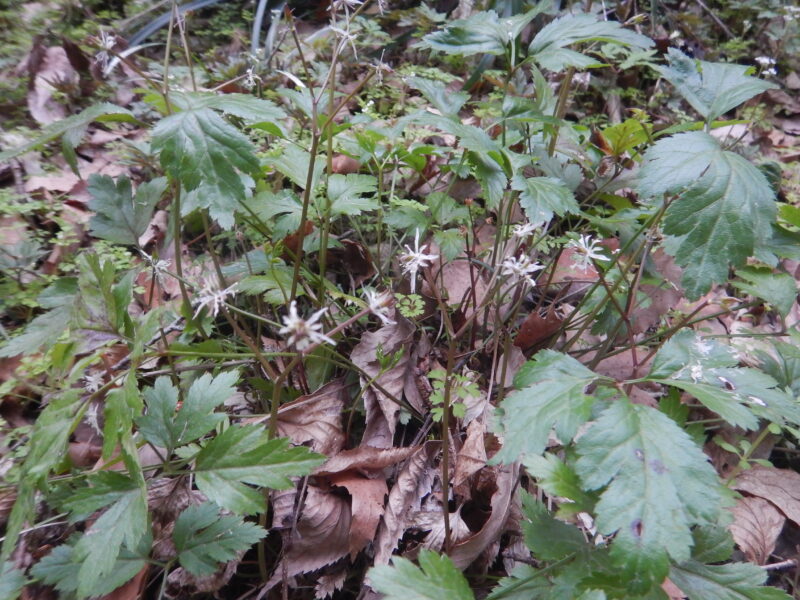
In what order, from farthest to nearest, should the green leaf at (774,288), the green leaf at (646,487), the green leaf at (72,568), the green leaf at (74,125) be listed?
the green leaf at (774,288) < the green leaf at (74,125) < the green leaf at (72,568) < the green leaf at (646,487)

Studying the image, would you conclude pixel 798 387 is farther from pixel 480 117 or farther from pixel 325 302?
pixel 480 117

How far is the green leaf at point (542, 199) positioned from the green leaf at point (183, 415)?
0.87 meters

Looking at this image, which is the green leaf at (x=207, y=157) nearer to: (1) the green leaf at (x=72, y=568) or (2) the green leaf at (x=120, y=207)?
(2) the green leaf at (x=120, y=207)

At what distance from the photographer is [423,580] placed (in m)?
0.96

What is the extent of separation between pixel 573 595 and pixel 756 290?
1.03 meters

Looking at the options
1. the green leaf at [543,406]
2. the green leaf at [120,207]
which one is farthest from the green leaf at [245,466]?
the green leaf at [120,207]

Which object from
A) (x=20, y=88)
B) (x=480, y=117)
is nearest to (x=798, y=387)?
(x=480, y=117)

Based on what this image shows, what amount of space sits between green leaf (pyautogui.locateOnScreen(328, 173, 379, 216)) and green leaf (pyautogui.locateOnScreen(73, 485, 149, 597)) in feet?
3.07

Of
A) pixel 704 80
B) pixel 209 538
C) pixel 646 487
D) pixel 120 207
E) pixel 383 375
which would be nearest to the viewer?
pixel 646 487

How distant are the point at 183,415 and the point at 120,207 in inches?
27.1

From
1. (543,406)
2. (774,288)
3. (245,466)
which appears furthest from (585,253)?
(245,466)

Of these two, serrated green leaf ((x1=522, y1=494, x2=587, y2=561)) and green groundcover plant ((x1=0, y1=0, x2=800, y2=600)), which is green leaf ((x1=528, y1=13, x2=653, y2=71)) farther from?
serrated green leaf ((x1=522, y1=494, x2=587, y2=561))

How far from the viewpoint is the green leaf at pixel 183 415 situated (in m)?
1.10

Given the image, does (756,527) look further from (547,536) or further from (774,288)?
(547,536)
